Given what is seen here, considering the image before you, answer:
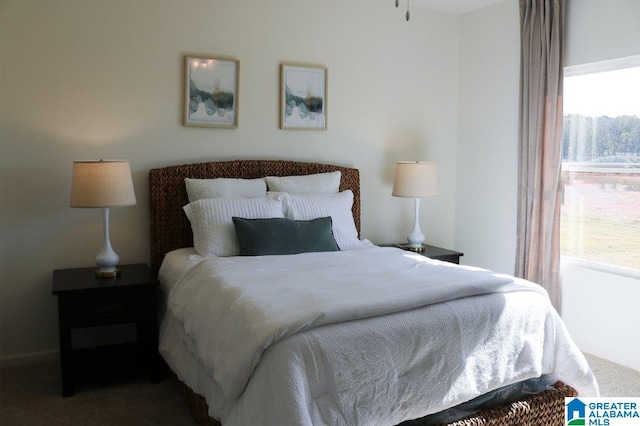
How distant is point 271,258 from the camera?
3070 mm

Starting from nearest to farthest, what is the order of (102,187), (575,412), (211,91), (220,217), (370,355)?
(370,355), (575,412), (102,187), (220,217), (211,91)

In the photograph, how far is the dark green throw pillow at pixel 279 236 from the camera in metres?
3.21

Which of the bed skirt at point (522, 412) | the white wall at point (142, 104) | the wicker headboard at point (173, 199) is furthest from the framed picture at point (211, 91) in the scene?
the bed skirt at point (522, 412)

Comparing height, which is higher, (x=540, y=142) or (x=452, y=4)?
(x=452, y=4)

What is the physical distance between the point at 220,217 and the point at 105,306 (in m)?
0.83

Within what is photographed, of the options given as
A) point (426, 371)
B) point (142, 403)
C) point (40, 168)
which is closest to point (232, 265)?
point (142, 403)

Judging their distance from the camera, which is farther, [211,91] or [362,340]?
[211,91]

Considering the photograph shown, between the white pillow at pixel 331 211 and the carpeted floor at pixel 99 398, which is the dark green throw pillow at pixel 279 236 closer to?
the white pillow at pixel 331 211

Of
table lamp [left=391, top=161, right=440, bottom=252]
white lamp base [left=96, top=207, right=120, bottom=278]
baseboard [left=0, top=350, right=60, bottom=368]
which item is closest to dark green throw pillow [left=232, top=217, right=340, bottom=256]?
white lamp base [left=96, top=207, right=120, bottom=278]

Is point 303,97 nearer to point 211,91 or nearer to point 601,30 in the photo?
point 211,91

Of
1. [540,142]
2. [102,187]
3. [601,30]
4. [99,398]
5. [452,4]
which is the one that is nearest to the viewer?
[99,398]

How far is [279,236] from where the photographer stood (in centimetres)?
325

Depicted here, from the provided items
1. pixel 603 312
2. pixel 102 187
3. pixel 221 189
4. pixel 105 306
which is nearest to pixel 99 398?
pixel 105 306

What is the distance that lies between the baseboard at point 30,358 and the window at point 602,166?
3.56 metres
